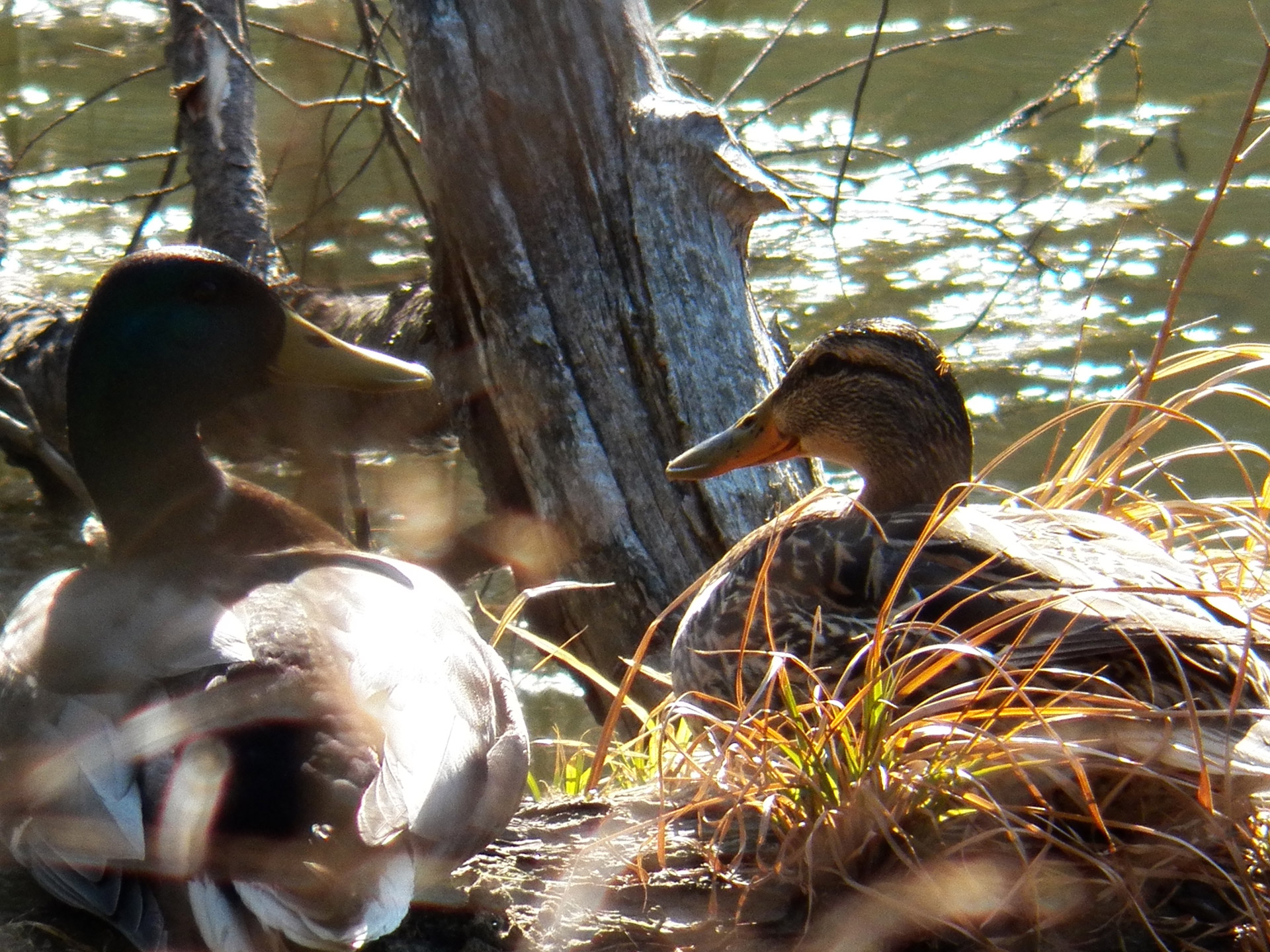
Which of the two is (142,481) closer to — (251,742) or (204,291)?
(204,291)

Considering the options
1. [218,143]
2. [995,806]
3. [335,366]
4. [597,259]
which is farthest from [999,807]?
[218,143]

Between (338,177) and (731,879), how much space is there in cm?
683

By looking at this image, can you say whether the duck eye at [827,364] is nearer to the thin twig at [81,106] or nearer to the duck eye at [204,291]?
the duck eye at [204,291]

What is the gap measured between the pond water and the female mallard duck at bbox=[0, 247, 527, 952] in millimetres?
3266

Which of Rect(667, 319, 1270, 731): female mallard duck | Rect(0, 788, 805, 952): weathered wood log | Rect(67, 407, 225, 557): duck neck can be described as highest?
Rect(67, 407, 225, 557): duck neck

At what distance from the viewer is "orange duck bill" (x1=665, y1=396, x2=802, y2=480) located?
10.8 ft

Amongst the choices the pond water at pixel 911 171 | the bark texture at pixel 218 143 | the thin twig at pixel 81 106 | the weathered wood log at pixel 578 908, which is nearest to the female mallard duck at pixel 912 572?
the weathered wood log at pixel 578 908

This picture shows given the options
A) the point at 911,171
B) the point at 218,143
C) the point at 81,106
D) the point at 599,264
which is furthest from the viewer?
the point at 911,171

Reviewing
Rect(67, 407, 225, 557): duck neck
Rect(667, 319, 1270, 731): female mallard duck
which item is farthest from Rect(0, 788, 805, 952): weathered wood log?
Rect(67, 407, 225, 557): duck neck

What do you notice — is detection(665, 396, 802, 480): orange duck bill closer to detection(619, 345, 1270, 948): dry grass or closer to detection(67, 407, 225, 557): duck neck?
detection(619, 345, 1270, 948): dry grass

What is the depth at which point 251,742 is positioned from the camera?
2.13m

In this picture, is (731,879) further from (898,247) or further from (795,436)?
Answer: (898,247)

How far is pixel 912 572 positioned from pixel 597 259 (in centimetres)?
139

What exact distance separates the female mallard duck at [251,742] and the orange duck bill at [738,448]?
2.07ft
